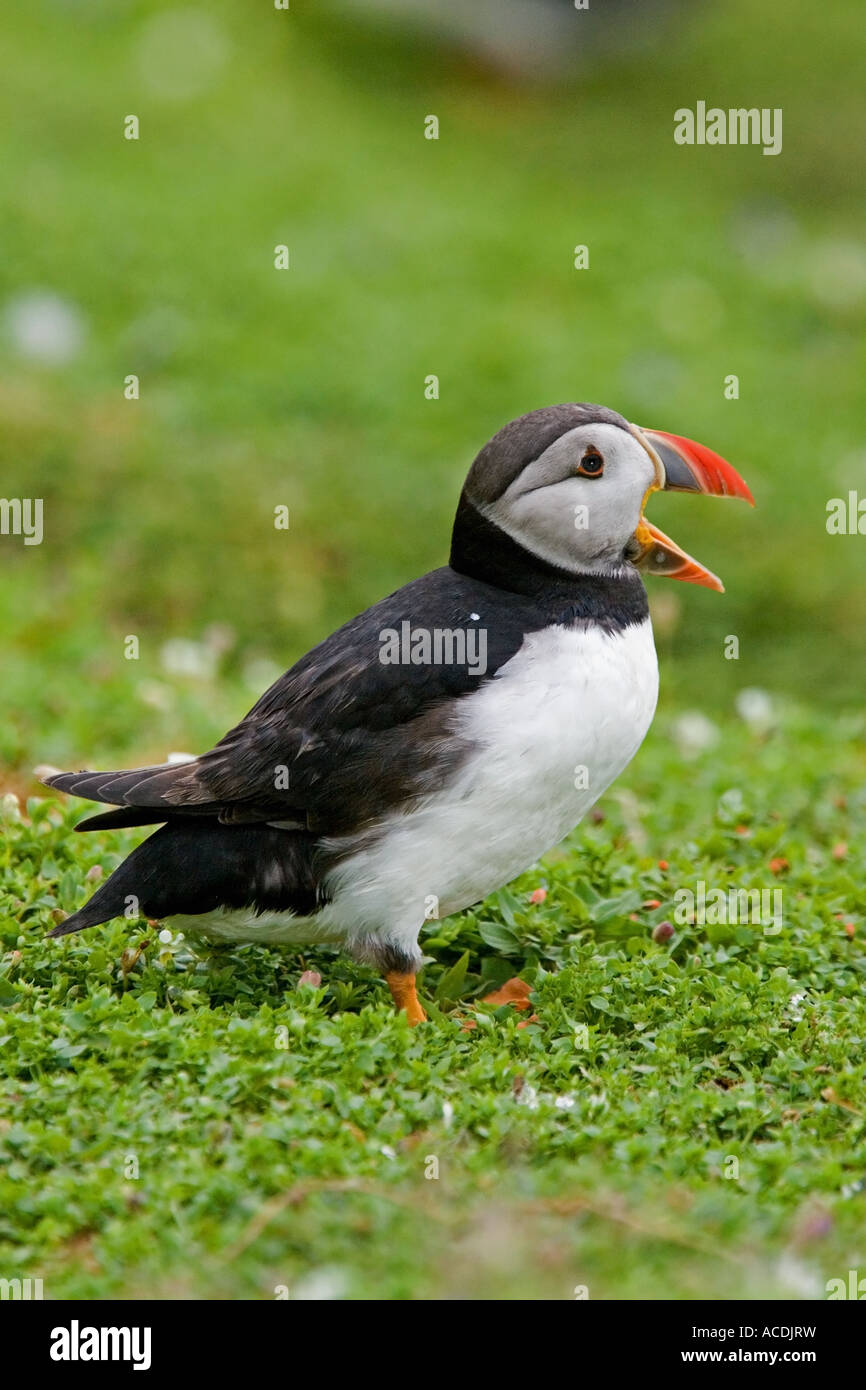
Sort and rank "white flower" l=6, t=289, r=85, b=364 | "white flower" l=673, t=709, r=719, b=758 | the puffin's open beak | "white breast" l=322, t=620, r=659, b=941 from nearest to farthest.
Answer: "white breast" l=322, t=620, r=659, b=941 < the puffin's open beak < "white flower" l=673, t=709, r=719, b=758 < "white flower" l=6, t=289, r=85, b=364

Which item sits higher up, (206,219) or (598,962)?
(206,219)

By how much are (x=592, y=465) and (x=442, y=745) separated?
82 cm

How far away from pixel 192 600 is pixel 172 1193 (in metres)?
4.95

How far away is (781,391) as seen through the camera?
10.6 meters

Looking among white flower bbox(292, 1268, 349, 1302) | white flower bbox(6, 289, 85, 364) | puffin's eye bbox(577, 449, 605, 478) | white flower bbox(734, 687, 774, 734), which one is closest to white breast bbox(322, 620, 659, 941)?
puffin's eye bbox(577, 449, 605, 478)

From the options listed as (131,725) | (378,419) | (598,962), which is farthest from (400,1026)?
(378,419)

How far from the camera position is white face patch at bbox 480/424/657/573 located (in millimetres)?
4238

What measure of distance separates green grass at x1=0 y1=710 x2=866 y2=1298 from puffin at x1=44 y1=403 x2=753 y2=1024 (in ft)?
0.86

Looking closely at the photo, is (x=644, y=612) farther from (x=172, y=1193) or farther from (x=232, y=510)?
(x=232, y=510)

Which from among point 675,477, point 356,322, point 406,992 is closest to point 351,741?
point 406,992

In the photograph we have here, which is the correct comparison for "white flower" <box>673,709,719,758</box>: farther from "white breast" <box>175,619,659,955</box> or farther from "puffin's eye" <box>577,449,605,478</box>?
"puffin's eye" <box>577,449,605,478</box>

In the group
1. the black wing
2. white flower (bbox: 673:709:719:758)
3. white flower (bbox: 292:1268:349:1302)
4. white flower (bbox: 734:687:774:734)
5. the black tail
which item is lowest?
white flower (bbox: 292:1268:349:1302)

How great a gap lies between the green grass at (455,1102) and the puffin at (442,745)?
26 cm

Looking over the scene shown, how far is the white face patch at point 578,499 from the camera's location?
13.9ft
